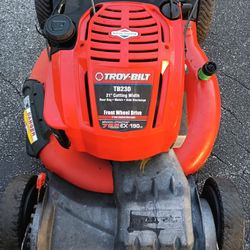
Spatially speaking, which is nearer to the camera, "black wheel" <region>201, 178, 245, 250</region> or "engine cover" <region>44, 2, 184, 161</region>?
"engine cover" <region>44, 2, 184, 161</region>

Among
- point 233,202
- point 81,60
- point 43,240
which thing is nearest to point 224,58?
point 233,202

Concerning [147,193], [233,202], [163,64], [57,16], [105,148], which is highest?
[57,16]

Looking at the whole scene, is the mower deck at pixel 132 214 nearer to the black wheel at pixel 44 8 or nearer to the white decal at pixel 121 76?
the white decal at pixel 121 76

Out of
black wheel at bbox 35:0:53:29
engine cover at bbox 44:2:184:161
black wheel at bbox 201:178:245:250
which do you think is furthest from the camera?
black wheel at bbox 35:0:53:29

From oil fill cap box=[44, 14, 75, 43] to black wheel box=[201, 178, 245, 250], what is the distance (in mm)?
714

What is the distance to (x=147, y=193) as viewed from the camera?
59.0 inches

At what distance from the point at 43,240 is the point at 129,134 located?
0.45 metres

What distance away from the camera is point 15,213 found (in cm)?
166

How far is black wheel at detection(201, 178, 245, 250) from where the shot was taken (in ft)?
5.32

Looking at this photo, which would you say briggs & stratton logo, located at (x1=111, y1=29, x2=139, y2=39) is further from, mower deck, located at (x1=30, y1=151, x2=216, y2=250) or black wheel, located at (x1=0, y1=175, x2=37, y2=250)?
black wheel, located at (x1=0, y1=175, x2=37, y2=250)

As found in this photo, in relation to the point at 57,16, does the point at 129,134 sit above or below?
below

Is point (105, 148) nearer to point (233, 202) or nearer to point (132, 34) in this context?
point (132, 34)

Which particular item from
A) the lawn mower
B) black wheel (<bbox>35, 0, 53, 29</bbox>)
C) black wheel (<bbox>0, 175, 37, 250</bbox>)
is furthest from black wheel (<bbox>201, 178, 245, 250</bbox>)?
black wheel (<bbox>35, 0, 53, 29</bbox>)

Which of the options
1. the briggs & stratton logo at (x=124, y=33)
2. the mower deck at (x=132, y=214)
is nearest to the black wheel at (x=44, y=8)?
the briggs & stratton logo at (x=124, y=33)
